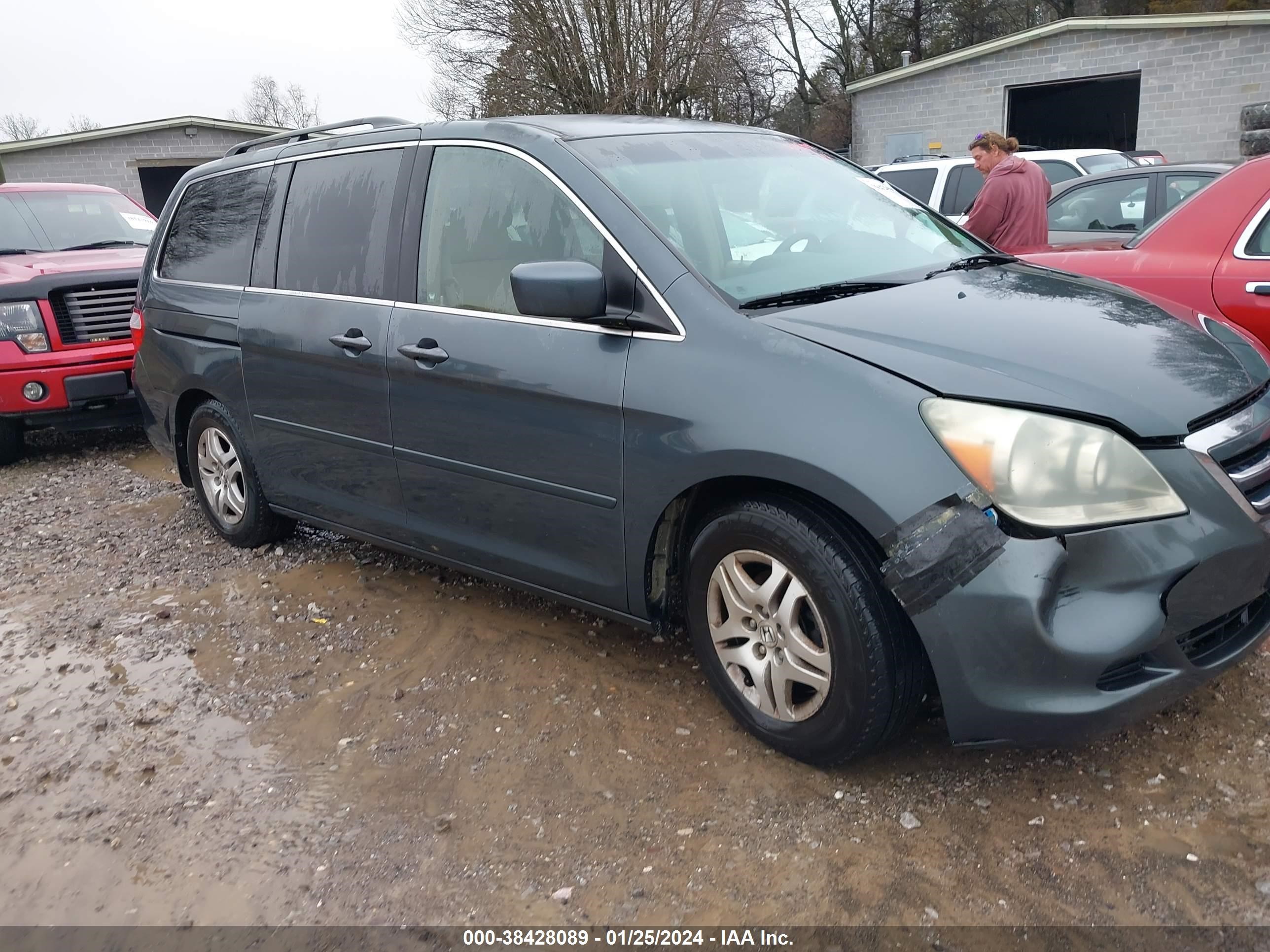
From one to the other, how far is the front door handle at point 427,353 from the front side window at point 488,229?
15 centimetres

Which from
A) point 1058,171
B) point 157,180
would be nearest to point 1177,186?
point 1058,171

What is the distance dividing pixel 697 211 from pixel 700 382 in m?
0.76

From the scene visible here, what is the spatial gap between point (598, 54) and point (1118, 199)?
17.3 m

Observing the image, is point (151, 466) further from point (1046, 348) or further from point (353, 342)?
point (1046, 348)

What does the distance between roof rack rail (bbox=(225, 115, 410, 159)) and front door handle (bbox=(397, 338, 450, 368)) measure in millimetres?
996

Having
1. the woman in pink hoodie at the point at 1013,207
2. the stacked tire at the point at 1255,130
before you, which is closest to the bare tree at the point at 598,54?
the stacked tire at the point at 1255,130

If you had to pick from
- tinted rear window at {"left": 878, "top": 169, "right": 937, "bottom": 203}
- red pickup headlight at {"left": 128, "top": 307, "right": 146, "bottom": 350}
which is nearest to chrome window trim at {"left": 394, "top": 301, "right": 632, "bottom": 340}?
red pickup headlight at {"left": 128, "top": 307, "right": 146, "bottom": 350}

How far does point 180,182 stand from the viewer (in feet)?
17.2

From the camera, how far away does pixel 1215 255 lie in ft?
14.4

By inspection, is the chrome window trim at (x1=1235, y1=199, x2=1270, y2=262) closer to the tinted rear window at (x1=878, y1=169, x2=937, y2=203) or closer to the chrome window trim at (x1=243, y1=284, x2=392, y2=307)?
the chrome window trim at (x1=243, y1=284, x2=392, y2=307)

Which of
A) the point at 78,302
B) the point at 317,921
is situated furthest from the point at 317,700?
the point at 78,302

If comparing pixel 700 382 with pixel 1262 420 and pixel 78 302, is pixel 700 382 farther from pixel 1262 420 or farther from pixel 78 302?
pixel 78 302

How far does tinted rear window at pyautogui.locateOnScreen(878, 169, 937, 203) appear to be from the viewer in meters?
10.5

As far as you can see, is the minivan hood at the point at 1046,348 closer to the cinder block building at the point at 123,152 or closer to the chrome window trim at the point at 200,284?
the chrome window trim at the point at 200,284
